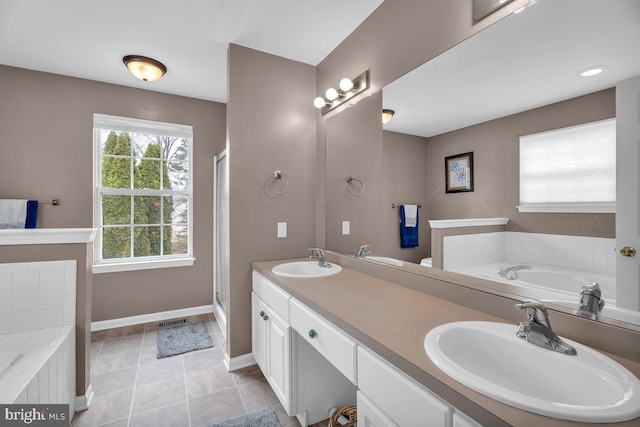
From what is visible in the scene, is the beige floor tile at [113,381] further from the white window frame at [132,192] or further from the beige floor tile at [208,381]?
the white window frame at [132,192]

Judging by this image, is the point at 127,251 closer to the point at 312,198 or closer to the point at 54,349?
the point at 54,349

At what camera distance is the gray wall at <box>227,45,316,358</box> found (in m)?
2.28

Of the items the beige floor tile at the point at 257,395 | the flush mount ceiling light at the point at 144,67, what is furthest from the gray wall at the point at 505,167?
the flush mount ceiling light at the point at 144,67

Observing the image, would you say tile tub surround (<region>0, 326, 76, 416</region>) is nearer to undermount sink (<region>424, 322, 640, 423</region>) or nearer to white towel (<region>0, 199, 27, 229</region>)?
white towel (<region>0, 199, 27, 229</region>)

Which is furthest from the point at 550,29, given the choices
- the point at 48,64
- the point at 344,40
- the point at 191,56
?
the point at 48,64

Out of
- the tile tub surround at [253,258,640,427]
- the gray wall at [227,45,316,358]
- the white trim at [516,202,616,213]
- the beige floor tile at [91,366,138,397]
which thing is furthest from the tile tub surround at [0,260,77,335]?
the white trim at [516,202,616,213]

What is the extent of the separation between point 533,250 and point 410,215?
606 mm

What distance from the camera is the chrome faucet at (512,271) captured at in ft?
3.67

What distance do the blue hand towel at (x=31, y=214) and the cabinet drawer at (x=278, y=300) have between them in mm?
2325

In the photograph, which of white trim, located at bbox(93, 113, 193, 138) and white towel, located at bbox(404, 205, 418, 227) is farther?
white trim, located at bbox(93, 113, 193, 138)

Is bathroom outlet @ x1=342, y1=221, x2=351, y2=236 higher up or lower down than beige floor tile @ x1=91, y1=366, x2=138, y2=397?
higher up

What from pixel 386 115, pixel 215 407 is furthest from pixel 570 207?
pixel 215 407

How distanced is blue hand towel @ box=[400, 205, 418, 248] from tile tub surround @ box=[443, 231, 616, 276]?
0.18 meters

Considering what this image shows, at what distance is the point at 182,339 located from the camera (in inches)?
109
